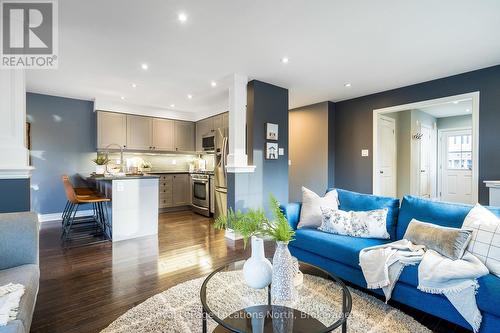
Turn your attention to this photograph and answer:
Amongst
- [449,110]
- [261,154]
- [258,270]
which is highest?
[449,110]

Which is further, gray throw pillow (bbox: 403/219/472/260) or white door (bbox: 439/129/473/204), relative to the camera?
white door (bbox: 439/129/473/204)

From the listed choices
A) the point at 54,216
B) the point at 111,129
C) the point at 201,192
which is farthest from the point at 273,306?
the point at 54,216

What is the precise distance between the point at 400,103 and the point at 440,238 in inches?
133

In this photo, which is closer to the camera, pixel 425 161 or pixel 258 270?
pixel 258 270

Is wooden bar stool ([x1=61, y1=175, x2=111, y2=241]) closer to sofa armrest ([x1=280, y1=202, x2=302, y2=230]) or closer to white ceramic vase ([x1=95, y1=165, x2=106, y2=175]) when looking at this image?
white ceramic vase ([x1=95, y1=165, x2=106, y2=175])

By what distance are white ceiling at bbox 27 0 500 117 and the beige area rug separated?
225 cm

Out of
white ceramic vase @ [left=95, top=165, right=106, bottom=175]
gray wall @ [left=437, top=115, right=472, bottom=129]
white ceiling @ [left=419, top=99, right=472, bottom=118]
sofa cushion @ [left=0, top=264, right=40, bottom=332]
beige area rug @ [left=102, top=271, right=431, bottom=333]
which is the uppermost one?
white ceiling @ [left=419, top=99, right=472, bottom=118]

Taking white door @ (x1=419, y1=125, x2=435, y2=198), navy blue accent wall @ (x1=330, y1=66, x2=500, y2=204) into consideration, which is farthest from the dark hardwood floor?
white door @ (x1=419, y1=125, x2=435, y2=198)

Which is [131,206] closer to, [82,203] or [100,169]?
[82,203]

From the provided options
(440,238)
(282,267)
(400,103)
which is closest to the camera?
(282,267)

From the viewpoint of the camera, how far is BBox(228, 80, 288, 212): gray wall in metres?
3.84

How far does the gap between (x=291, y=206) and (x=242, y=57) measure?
2006mm

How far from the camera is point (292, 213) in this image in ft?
8.84

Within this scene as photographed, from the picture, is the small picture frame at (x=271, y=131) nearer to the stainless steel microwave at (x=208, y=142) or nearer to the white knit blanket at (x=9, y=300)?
the stainless steel microwave at (x=208, y=142)
